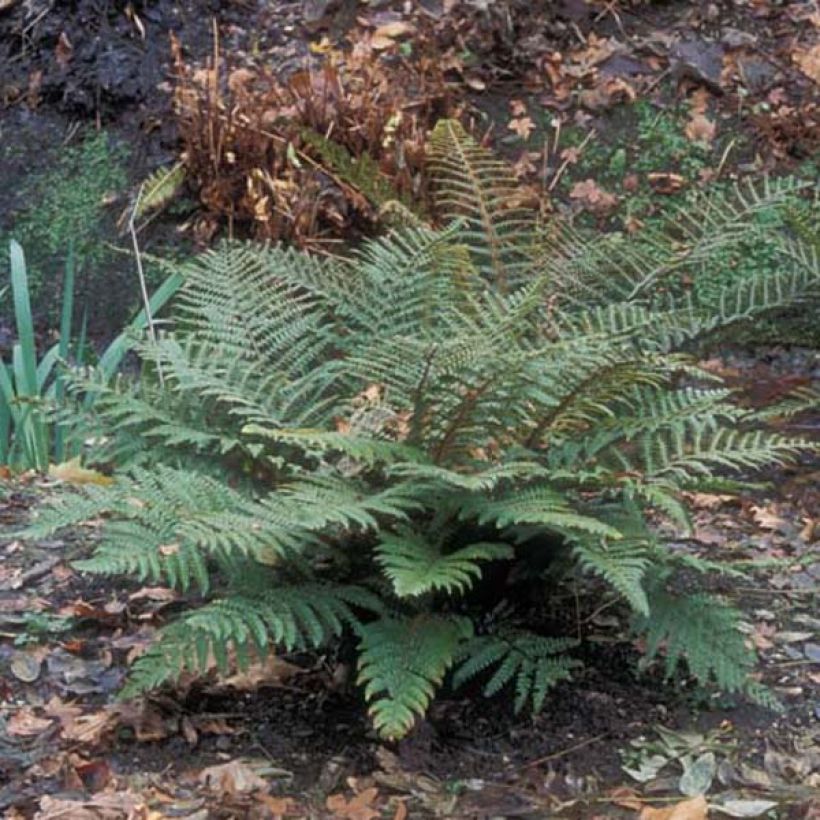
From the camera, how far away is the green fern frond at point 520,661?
2648mm

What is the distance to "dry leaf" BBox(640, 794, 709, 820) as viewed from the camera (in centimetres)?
249

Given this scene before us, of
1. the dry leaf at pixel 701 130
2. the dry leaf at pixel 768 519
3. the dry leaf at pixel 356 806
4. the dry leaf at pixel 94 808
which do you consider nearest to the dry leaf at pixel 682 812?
the dry leaf at pixel 356 806

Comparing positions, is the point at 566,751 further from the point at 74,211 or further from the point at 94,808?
the point at 74,211

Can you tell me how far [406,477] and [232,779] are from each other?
2.11 ft

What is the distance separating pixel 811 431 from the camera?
4.52 m

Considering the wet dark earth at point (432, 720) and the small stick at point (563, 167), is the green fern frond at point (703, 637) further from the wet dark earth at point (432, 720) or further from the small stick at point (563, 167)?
the small stick at point (563, 167)

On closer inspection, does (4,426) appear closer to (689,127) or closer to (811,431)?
(811,431)

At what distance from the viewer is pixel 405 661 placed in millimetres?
2572

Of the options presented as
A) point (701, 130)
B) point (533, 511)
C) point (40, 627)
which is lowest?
point (40, 627)

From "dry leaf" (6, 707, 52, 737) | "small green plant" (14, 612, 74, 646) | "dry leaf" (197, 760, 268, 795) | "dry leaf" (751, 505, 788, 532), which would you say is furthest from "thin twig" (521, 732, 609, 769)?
"dry leaf" (751, 505, 788, 532)

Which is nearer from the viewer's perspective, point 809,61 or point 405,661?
point 405,661

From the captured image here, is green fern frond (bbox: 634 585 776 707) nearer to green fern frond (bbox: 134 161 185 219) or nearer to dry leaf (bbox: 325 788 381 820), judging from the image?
dry leaf (bbox: 325 788 381 820)

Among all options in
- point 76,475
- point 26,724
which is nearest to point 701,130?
point 76,475

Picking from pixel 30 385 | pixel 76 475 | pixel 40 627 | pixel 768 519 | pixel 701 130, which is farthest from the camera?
pixel 701 130
